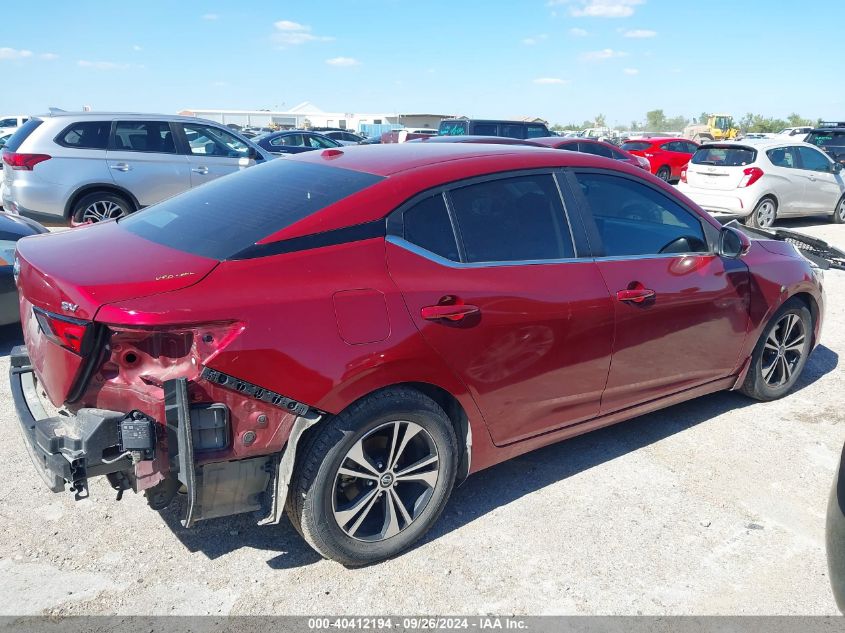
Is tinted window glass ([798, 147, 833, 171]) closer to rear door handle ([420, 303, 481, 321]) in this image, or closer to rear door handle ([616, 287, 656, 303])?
rear door handle ([616, 287, 656, 303])

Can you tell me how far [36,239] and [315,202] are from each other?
134 cm

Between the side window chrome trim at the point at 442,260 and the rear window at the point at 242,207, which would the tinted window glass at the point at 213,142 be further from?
the side window chrome trim at the point at 442,260

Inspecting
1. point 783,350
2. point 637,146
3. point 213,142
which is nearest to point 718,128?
point 637,146

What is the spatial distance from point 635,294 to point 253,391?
79.9 inches

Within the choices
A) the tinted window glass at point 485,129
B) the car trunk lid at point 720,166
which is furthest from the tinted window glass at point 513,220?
the tinted window glass at point 485,129

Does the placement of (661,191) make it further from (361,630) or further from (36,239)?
(36,239)

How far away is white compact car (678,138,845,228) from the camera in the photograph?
1230 centimetres

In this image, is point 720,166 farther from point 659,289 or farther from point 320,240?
point 320,240

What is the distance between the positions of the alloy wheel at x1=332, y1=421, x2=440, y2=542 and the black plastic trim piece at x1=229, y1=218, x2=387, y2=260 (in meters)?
0.76

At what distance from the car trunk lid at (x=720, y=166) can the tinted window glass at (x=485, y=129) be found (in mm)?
5380

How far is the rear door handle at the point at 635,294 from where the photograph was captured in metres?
3.59

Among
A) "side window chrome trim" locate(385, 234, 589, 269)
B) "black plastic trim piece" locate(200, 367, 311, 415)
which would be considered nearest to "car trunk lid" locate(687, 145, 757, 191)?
"side window chrome trim" locate(385, 234, 589, 269)

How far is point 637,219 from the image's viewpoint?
408 cm

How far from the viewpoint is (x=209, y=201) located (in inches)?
134
